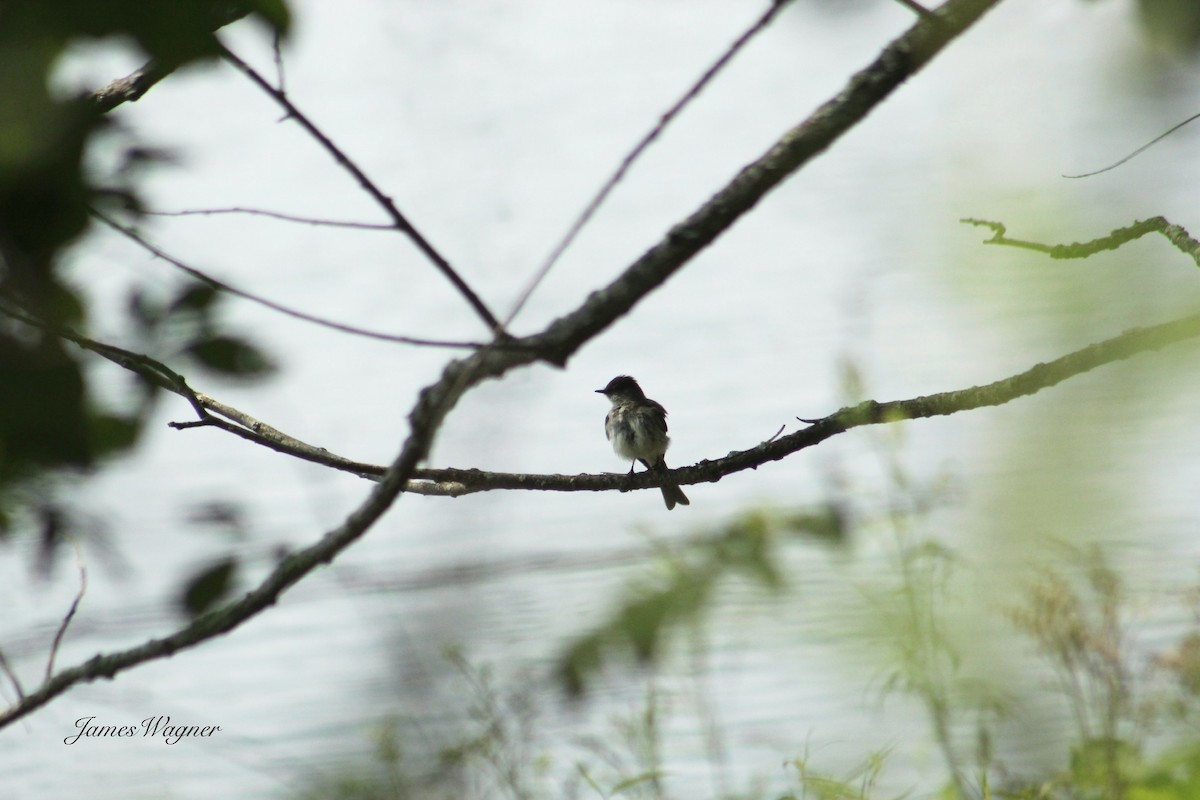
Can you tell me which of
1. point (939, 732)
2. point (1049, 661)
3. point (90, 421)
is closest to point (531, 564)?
point (90, 421)

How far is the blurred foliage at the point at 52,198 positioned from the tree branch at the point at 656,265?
0.29 meters

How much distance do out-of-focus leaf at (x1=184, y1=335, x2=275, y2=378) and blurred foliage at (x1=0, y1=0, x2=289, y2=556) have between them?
89 mm

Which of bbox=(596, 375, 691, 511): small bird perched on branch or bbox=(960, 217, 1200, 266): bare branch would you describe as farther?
bbox=(596, 375, 691, 511): small bird perched on branch

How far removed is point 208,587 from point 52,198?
0.37 meters

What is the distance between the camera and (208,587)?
3.48 ft

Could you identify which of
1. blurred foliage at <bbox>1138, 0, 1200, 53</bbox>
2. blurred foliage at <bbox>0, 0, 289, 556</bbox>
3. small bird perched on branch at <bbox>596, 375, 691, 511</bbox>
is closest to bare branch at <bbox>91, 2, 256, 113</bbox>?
blurred foliage at <bbox>0, 0, 289, 556</bbox>

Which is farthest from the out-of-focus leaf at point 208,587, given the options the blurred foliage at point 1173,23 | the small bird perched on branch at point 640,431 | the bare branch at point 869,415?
the small bird perched on branch at point 640,431

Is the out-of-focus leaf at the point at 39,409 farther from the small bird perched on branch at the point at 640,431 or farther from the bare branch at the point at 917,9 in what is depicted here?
the small bird perched on branch at the point at 640,431

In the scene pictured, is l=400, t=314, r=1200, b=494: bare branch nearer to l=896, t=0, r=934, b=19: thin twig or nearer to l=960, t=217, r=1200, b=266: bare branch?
l=960, t=217, r=1200, b=266: bare branch

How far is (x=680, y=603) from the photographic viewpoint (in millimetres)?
714

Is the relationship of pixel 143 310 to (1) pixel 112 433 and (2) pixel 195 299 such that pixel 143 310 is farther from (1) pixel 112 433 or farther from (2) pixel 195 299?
(1) pixel 112 433

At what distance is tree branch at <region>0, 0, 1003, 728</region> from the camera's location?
118 cm

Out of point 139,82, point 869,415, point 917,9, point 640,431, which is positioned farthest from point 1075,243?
point 640,431

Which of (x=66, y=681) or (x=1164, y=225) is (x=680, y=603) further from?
(x=66, y=681)
